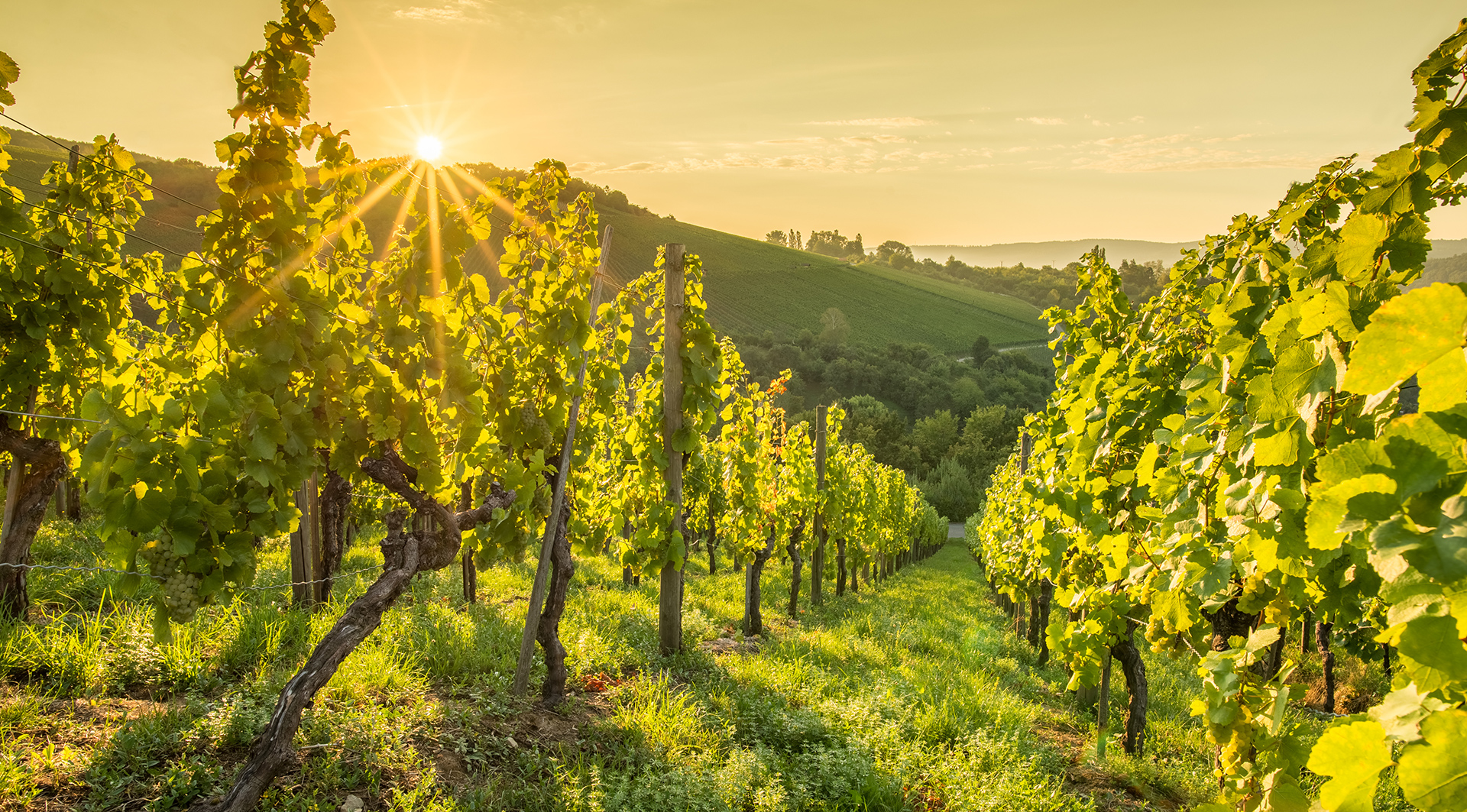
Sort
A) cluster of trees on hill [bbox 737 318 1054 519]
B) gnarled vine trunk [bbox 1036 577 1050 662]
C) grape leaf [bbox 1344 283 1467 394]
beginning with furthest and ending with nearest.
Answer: cluster of trees on hill [bbox 737 318 1054 519]
gnarled vine trunk [bbox 1036 577 1050 662]
grape leaf [bbox 1344 283 1467 394]

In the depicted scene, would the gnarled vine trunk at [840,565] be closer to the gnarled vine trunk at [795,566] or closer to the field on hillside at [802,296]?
the gnarled vine trunk at [795,566]

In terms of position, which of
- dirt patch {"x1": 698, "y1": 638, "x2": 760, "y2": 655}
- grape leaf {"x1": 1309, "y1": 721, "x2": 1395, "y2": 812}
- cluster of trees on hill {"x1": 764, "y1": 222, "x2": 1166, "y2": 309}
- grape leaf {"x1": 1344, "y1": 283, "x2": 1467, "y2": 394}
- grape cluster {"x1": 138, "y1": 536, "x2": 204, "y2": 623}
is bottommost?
dirt patch {"x1": 698, "y1": 638, "x2": 760, "y2": 655}

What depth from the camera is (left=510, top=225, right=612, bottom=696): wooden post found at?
16.4ft

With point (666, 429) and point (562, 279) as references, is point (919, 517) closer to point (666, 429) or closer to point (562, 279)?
point (666, 429)

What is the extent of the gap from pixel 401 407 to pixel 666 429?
317 cm

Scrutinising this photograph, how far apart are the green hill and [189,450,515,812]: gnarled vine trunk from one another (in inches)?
1717

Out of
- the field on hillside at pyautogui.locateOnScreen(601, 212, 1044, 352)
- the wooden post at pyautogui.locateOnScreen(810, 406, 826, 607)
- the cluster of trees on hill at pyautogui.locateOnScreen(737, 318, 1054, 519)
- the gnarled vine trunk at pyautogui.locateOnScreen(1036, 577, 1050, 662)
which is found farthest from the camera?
the field on hillside at pyautogui.locateOnScreen(601, 212, 1044, 352)

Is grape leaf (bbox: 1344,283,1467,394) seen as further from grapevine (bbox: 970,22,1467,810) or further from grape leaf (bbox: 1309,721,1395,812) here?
grape leaf (bbox: 1309,721,1395,812)

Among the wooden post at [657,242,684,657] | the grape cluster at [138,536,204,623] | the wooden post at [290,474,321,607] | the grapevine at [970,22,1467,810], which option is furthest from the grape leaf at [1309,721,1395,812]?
the wooden post at [290,474,321,607]

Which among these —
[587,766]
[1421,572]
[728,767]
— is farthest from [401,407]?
[1421,572]

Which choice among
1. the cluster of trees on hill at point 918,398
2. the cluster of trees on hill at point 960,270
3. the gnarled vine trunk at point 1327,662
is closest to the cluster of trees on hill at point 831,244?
the cluster of trees on hill at point 960,270

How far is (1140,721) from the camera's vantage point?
628 cm

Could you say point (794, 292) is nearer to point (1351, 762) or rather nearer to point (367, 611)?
point (367, 611)

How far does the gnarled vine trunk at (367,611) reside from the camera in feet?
10.4
